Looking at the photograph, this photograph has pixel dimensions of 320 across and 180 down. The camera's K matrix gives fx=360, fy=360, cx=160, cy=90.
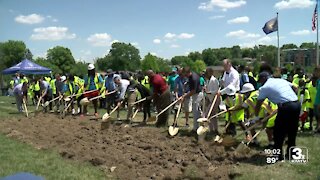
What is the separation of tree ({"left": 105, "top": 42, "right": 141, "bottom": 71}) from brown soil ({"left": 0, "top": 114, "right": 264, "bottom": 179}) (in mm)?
84403

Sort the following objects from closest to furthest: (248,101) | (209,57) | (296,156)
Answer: (296,156)
(248,101)
(209,57)

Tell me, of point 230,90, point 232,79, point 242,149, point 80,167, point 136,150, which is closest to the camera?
point 80,167

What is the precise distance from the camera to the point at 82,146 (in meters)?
8.05

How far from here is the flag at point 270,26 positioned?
67.9 ft

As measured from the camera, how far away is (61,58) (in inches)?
3297

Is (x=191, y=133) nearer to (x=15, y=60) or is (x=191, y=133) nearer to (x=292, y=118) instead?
(x=292, y=118)

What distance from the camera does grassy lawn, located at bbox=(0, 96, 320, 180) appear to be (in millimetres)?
5707

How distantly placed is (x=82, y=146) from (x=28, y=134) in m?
2.71

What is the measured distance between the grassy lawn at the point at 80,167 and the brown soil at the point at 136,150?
26 cm

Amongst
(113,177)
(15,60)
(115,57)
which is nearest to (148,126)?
(113,177)

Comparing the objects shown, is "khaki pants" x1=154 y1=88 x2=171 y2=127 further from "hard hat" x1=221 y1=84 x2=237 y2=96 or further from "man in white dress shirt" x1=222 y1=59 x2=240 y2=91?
"hard hat" x1=221 y1=84 x2=237 y2=96

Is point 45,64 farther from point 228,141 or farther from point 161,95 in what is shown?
point 228,141

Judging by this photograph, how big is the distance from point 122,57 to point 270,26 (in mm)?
76601
